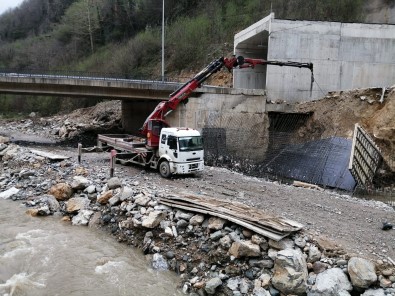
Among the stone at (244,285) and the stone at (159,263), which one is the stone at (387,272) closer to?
the stone at (244,285)

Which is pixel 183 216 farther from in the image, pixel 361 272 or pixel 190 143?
pixel 190 143

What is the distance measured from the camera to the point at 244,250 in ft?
27.6

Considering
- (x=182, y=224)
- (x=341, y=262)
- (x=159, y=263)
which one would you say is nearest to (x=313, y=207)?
(x=341, y=262)

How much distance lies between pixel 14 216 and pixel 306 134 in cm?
1743

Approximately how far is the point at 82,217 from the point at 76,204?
0.89 meters

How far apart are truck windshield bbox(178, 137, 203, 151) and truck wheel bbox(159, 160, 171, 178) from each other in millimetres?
1020

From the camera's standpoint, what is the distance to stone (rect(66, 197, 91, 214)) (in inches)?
505

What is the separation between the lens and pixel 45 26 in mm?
93438

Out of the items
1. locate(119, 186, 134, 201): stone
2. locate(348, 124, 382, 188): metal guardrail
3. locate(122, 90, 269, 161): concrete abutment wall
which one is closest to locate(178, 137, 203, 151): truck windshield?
locate(119, 186, 134, 201): stone

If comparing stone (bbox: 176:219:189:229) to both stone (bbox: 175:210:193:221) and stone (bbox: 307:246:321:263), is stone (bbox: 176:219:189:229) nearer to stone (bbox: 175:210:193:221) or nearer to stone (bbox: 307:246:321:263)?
stone (bbox: 175:210:193:221)

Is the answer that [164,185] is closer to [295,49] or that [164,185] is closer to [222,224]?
[222,224]

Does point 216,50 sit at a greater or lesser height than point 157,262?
greater

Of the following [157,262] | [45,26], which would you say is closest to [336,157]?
[157,262]

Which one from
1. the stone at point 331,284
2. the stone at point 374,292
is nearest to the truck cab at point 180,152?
the stone at point 331,284
